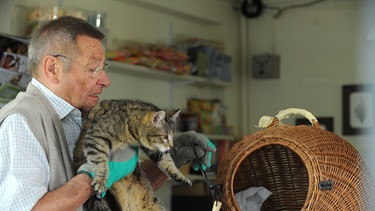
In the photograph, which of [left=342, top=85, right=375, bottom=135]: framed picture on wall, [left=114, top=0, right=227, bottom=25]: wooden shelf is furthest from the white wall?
[left=114, top=0, right=227, bottom=25]: wooden shelf

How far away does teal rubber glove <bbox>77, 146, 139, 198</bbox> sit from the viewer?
6.27ft

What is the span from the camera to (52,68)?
6.75 ft

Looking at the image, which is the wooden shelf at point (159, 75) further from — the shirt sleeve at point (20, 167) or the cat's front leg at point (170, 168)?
the shirt sleeve at point (20, 167)

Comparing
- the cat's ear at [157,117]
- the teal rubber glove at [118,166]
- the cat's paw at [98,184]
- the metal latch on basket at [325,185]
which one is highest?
the cat's ear at [157,117]

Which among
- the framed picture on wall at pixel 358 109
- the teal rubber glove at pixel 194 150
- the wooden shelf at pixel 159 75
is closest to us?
the teal rubber glove at pixel 194 150

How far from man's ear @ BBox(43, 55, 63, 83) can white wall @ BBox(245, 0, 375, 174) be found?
11.7 feet

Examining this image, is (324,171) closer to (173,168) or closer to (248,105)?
(173,168)

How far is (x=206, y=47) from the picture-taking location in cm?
520

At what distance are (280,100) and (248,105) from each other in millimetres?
318

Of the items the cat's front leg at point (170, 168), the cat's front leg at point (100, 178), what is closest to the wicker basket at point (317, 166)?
the cat's front leg at point (170, 168)

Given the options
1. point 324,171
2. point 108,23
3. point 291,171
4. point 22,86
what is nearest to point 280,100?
point 108,23

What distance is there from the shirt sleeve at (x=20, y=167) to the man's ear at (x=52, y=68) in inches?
9.2

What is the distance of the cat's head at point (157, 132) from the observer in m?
2.09

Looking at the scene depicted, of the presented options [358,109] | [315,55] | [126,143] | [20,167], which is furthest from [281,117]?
[315,55]
